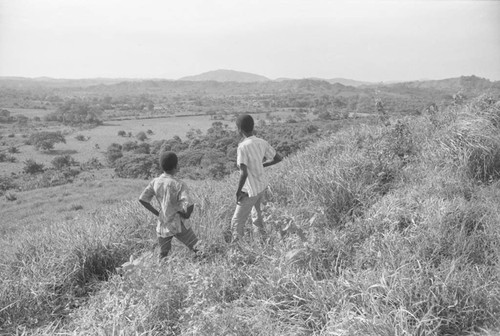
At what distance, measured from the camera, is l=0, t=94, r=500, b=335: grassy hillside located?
2.83 m

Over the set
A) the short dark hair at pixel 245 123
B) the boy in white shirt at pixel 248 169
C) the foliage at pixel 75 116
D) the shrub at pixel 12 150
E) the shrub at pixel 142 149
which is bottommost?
the shrub at pixel 12 150

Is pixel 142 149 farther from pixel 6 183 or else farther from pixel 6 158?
pixel 6 183

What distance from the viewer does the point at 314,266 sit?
3.52 m

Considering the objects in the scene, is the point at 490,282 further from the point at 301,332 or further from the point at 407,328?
the point at 301,332

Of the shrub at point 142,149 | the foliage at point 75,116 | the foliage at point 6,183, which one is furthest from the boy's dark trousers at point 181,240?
the foliage at point 75,116

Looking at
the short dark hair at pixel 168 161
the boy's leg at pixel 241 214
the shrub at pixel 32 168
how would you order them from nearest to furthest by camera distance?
the short dark hair at pixel 168 161
the boy's leg at pixel 241 214
the shrub at pixel 32 168

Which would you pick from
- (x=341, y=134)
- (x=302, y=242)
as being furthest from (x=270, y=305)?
(x=341, y=134)

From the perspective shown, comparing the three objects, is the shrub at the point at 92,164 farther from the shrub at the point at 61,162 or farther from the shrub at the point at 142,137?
the shrub at the point at 142,137

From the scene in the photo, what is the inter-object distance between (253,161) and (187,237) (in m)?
1.07

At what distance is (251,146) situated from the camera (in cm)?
416

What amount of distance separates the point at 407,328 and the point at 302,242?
1352mm

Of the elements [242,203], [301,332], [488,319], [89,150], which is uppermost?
[242,203]

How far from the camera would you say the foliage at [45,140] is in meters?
53.5

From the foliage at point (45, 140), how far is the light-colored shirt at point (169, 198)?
2193 inches
